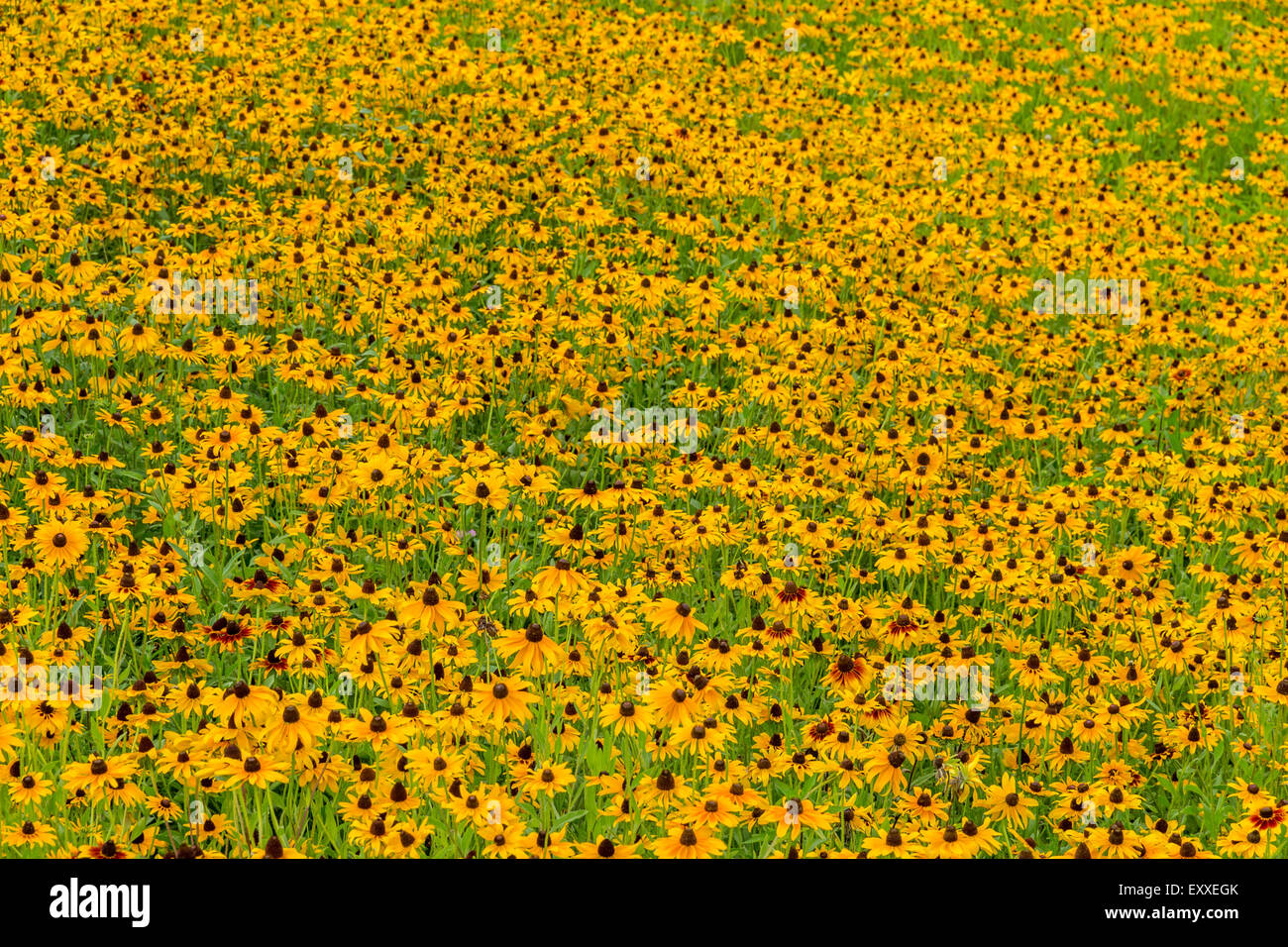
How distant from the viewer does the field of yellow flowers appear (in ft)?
18.5

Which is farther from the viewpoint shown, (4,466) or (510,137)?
(510,137)

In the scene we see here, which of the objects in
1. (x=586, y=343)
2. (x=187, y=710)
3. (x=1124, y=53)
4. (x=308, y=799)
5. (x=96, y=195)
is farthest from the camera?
(x=1124, y=53)

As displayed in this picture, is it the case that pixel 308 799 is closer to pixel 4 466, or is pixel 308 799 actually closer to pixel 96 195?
pixel 4 466

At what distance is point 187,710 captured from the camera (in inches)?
217

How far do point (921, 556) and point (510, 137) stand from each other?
6.82 metres

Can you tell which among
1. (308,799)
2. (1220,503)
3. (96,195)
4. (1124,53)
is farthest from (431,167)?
(1124,53)

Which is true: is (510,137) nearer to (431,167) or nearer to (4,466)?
(431,167)

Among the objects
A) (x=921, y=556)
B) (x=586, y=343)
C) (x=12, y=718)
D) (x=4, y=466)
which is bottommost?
(x=12, y=718)

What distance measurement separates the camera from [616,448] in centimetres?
903

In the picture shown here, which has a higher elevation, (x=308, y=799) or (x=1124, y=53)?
(x=1124, y=53)

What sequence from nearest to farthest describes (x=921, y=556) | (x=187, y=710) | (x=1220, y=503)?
1. (x=187, y=710)
2. (x=921, y=556)
3. (x=1220, y=503)

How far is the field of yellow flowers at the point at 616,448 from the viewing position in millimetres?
5641

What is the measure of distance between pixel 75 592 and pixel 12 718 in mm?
1876

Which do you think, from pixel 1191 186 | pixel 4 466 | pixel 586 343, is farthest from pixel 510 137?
pixel 1191 186
